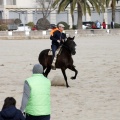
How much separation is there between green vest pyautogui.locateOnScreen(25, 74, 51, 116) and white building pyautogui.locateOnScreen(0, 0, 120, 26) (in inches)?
3528

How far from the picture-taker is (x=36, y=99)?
9047 mm

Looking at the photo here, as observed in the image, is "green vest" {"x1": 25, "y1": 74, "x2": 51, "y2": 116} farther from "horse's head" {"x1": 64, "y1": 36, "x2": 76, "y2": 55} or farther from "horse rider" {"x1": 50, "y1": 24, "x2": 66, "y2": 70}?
"horse rider" {"x1": 50, "y1": 24, "x2": 66, "y2": 70}

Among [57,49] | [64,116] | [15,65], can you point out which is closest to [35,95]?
[64,116]

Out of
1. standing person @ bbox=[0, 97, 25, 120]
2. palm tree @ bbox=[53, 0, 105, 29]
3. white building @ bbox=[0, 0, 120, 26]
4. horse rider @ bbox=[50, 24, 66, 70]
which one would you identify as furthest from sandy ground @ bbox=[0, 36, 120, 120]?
white building @ bbox=[0, 0, 120, 26]

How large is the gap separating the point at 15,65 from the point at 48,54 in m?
8.34

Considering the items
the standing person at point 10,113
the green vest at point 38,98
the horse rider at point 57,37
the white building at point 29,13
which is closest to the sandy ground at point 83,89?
the horse rider at point 57,37

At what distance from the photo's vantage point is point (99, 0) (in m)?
68.9

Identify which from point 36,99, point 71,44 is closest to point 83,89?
point 71,44

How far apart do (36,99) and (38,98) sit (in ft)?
0.12

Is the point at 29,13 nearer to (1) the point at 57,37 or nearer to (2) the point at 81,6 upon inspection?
(2) the point at 81,6

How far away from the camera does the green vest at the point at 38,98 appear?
29.5 feet

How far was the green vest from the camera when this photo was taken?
898 centimetres

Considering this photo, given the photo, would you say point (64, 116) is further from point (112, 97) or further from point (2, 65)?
point (2, 65)

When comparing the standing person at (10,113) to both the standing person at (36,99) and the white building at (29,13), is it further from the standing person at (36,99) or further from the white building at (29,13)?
the white building at (29,13)
